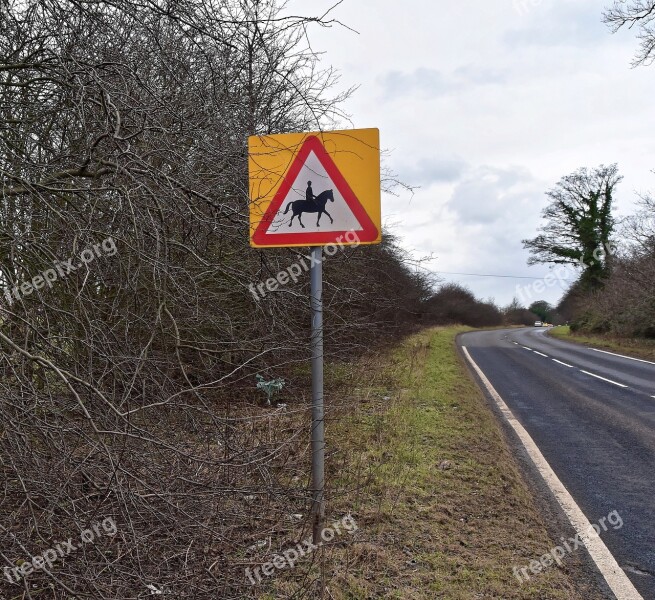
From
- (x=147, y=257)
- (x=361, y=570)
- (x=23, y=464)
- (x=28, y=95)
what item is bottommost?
(x=361, y=570)

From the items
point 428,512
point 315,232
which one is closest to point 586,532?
point 428,512

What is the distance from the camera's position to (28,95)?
4.11m

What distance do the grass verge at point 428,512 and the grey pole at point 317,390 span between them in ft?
0.87

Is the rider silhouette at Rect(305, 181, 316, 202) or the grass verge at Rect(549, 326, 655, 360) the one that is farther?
the grass verge at Rect(549, 326, 655, 360)

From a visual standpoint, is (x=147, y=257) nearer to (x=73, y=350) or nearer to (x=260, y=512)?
(x=73, y=350)

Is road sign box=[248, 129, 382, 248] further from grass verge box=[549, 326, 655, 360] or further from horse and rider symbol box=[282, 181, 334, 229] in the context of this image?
grass verge box=[549, 326, 655, 360]

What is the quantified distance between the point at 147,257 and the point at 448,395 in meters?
7.69

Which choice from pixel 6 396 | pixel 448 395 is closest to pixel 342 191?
pixel 6 396

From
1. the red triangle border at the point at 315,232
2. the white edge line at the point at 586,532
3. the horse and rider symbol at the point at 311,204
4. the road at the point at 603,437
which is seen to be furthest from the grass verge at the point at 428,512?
Result: the horse and rider symbol at the point at 311,204

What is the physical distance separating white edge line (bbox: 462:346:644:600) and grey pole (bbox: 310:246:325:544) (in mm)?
1670

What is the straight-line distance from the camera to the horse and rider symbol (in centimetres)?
347

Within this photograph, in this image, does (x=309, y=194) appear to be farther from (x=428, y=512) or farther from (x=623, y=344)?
(x=623, y=344)

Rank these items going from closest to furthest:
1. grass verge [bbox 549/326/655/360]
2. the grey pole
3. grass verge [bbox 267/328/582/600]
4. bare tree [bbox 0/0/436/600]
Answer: bare tree [bbox 0/0/436/600]
grass verge [bbox 267/328/582/600]
the grey pole
grass verge [bbox 549/326/655/360]

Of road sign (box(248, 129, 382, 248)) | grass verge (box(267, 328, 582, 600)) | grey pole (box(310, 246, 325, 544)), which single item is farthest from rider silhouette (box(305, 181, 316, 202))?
grass verge (box(267, 328, 582, 600))
